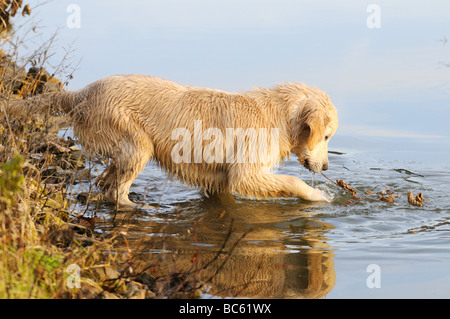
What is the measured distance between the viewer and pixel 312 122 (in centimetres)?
817

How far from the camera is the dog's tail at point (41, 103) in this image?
6.58m

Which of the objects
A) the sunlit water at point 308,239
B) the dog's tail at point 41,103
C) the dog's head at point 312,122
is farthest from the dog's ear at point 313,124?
the dog's tail at point 41,103

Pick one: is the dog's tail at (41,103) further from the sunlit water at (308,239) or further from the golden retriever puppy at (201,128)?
the sunlit water at (308,239)

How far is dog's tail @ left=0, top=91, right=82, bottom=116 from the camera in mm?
6582

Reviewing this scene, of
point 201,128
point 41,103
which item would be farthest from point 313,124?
point 41,103

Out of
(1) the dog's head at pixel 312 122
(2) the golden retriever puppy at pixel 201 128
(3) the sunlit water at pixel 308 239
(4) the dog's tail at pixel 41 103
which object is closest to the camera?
(3) the sunlit water at pixel 308 239

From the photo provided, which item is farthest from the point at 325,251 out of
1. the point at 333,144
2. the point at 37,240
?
the point at 333,144

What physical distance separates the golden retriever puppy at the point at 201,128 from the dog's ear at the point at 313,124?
0.01 meters

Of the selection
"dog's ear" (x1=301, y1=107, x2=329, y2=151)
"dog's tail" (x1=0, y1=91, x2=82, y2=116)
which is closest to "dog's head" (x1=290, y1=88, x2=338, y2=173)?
"dog's ear" (x1=301, y1=107, x2=329, y2=151)

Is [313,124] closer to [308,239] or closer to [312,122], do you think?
[312,122]

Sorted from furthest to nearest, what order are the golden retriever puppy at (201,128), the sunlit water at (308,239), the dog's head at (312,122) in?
the dog's head at (312,122), the golden retriever puppy at (201,128), the sunlit water at (308,239)

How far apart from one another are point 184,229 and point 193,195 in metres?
2.34

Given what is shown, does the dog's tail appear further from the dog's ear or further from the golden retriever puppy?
the dog's ear

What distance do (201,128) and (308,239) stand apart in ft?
7.44
